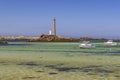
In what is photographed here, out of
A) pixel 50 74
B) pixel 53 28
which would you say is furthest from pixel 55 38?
pixel 50 74

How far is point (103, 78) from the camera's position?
55.1 ft

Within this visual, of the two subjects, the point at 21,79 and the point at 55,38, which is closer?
the point at 21,79

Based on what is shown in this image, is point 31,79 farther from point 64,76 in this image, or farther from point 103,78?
point 103,78

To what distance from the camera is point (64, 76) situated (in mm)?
17500

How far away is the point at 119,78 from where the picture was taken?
16.8 meters

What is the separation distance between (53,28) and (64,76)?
124043 millimetres

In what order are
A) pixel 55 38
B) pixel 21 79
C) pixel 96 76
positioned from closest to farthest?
pixel 21 79, pixel 96 76, pixel 55 38

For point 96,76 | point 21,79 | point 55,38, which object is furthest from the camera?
point 55,38

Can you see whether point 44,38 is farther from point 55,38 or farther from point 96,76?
point 96,76

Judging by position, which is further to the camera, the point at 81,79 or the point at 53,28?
the point at 53,28

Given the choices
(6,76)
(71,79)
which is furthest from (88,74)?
(6,76)

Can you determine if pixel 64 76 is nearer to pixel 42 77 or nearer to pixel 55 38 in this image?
pixel 42 77

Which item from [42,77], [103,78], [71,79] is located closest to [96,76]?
[103,78]

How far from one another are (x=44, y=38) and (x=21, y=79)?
12701cm
